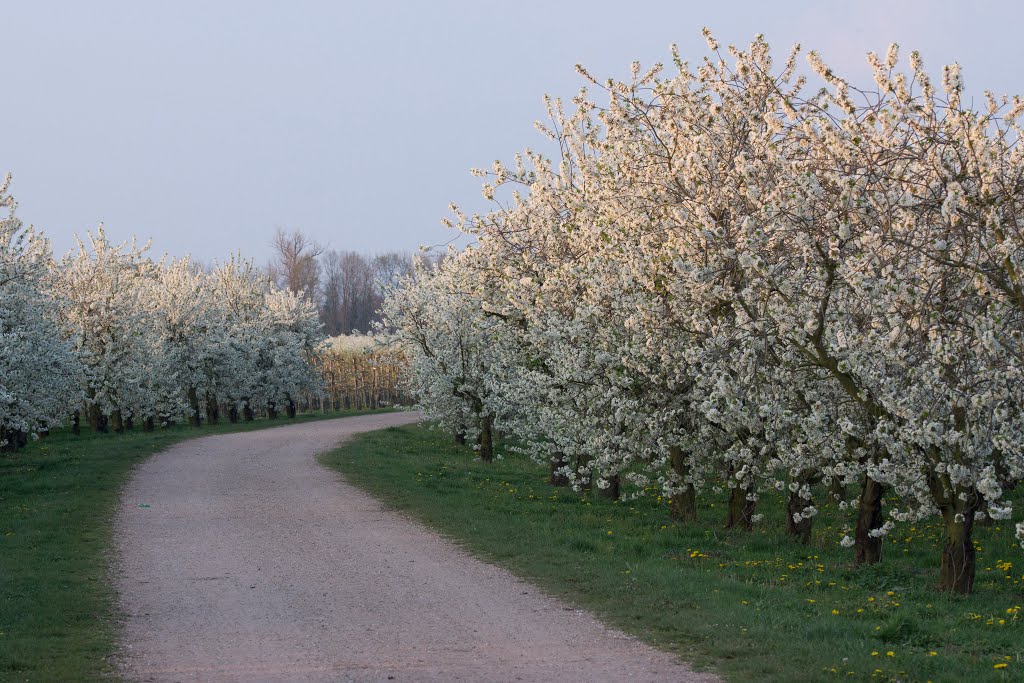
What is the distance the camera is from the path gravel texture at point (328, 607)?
9266mm

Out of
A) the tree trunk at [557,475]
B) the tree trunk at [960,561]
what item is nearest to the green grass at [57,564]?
the tree trunk at [960,561]

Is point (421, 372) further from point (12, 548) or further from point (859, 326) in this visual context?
point (859, 326)

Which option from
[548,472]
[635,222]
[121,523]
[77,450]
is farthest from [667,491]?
[77,450]

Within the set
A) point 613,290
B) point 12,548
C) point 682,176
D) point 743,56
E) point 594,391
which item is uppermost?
point 743,56

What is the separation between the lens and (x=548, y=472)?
28.3 metres

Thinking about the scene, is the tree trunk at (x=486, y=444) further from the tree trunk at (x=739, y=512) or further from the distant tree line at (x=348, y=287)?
the distant tree line at (x=348, y=287)

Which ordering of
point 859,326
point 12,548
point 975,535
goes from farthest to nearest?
point 975,535, point 12,548, point 859,326

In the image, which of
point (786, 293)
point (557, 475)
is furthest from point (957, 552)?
point (557, 475)

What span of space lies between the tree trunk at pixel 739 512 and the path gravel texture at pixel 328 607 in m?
5.32

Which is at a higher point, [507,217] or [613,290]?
[507,217]

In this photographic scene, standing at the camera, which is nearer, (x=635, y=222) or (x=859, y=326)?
(x=859, y=326)

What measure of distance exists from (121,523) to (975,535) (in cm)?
1573

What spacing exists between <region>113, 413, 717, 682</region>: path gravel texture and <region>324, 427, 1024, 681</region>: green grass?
0.63m

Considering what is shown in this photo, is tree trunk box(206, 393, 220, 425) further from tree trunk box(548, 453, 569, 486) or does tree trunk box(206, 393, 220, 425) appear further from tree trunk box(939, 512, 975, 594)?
tree trunk box(939, 512, 975, 594)
